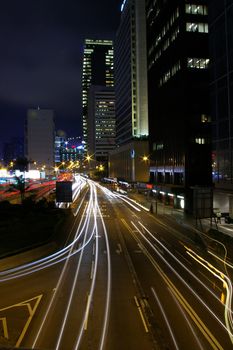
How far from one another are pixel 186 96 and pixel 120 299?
58355 mm

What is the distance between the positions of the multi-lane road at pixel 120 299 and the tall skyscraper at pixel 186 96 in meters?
36.9

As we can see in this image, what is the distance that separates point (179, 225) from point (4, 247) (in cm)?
2530

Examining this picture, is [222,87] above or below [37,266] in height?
above

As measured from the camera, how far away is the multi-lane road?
605 inches

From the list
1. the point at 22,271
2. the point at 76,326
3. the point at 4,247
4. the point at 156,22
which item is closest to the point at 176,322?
the point at 76,326

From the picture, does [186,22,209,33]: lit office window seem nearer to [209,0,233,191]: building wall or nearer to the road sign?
[209,0,233,191]: building wall

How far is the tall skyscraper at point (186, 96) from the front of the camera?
73.4 m

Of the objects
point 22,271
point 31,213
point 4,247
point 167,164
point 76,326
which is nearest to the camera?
point 76,326

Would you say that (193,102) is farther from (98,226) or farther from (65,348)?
(65,348)

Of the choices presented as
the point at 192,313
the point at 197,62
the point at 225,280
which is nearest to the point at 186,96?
the point at 197,62

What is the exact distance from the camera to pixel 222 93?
51844 mm

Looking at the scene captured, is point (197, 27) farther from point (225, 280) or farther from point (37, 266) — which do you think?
point (225, 280)

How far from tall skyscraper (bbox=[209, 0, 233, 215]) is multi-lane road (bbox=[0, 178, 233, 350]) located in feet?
54.7

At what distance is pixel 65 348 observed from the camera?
47.4ft
